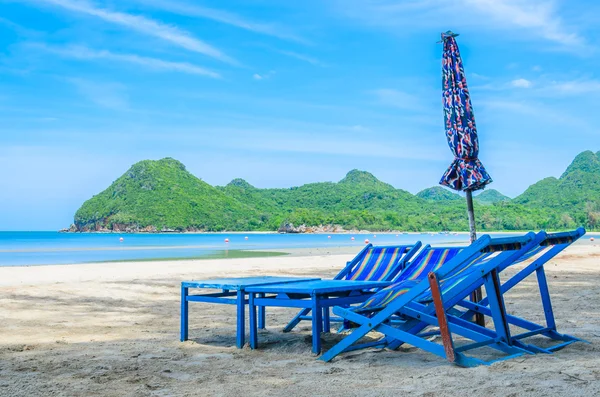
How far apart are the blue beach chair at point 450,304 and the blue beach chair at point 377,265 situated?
947 mm

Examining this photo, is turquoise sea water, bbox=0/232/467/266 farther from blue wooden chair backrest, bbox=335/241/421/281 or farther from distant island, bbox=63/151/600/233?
distant island, bbox=63/151/600/233

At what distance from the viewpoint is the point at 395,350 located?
4.88 m

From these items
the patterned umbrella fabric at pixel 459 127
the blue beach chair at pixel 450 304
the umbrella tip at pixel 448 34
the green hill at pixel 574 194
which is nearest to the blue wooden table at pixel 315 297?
the blue beach chair at pixel 450 304

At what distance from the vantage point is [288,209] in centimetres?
14225

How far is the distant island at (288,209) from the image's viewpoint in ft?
366

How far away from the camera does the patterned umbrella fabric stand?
627cm

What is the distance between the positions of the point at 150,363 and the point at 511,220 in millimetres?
107020

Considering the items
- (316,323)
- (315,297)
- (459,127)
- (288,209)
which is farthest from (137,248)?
(288,209)

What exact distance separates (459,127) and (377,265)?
1690 mm

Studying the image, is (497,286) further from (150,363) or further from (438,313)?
(150,363)

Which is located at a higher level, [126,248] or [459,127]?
[459,127]

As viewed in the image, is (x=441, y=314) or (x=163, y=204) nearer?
(x=441, y=314)

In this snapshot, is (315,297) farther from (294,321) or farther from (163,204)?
(163,204)

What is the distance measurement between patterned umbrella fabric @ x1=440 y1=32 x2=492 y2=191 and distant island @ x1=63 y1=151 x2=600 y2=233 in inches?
3962
